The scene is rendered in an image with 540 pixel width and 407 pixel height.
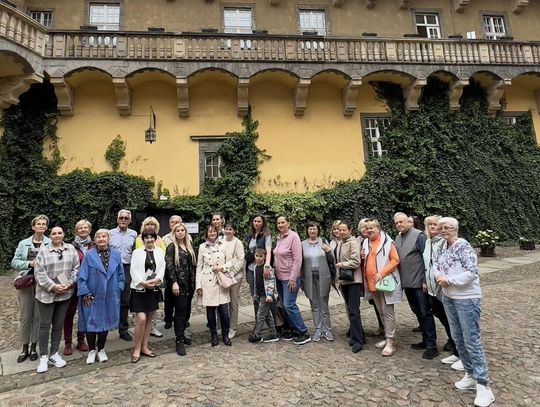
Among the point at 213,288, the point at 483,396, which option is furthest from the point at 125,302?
the point at 483,396

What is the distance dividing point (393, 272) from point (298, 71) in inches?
391

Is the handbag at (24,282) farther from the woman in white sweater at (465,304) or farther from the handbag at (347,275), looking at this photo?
the woman in white sweater at (465,304)

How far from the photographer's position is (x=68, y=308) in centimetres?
507

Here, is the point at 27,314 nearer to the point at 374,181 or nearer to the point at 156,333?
the point at 156,333

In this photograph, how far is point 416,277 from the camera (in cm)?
489

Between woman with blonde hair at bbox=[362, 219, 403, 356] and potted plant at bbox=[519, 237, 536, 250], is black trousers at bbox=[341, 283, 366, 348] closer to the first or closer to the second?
woman with blonde hair at bbox=[362, 219, 403, 356]

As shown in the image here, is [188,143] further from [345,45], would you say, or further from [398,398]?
[398,398]

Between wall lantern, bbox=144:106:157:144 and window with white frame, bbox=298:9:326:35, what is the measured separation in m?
7.33

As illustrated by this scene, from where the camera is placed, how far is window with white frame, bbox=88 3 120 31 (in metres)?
13.8

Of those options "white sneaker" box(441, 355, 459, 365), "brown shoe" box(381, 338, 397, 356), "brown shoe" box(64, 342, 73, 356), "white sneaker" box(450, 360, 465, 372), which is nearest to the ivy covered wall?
"brown shoe" box(64, 342, 73, 356)

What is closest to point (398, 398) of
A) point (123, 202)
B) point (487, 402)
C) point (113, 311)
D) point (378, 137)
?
point (487, 402)

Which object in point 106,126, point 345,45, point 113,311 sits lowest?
point 113,311

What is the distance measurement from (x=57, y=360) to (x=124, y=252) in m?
1.80

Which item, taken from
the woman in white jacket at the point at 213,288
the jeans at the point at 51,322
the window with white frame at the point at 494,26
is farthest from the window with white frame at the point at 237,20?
the jeans at the point at 51,322
